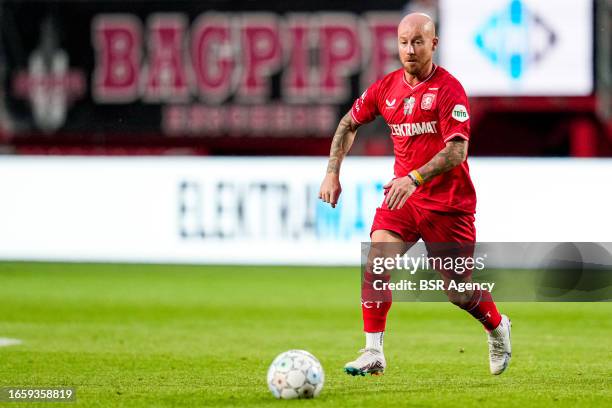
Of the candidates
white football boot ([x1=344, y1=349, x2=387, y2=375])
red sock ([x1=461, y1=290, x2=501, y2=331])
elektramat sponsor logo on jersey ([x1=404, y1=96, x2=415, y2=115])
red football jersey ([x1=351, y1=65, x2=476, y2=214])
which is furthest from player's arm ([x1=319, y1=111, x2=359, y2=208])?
red sock ([x1=461, y1=290, x2=501, y2=331])

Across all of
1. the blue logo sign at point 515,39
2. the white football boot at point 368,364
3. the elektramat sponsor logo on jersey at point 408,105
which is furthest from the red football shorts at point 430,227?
the blue logo sign at point 515,39

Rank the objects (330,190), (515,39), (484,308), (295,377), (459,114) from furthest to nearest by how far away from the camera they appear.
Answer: (515,39) → (484,308) → (330,190) → (459,114) → (295,377)

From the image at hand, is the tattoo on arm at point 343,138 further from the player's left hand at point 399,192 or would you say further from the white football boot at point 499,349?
the white football boot at point 499,349

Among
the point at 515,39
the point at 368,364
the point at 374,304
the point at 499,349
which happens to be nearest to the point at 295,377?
the point at 368,364

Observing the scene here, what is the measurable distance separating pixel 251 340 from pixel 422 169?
11.1ft

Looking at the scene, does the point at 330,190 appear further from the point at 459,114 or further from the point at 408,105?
the point at 459,114

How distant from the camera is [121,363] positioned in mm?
8789

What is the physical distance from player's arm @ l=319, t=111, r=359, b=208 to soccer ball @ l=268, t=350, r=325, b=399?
3.87ft

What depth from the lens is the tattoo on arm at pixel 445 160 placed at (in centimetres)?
735

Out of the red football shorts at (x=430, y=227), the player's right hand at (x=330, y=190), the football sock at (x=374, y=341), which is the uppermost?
the player's right hand at (x=330, y=190)

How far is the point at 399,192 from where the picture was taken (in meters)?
7.24

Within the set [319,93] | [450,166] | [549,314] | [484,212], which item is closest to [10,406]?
[450,166]

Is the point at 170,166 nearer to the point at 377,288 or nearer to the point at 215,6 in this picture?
the point at 215,6

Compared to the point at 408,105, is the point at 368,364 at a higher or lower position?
lower
